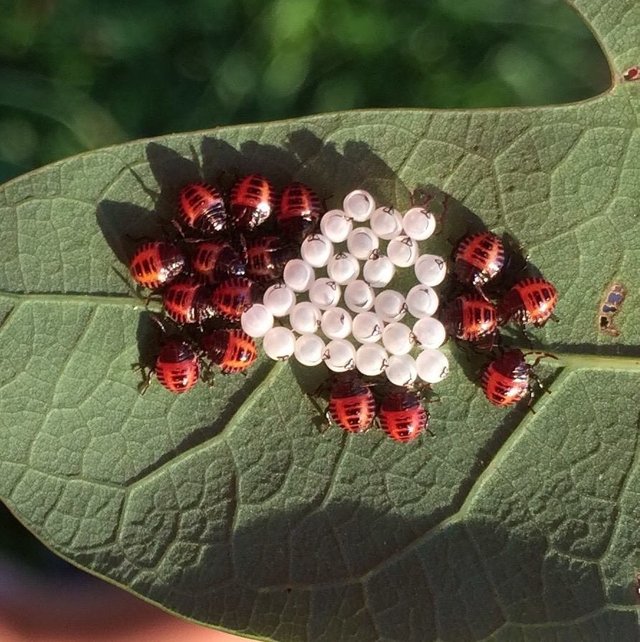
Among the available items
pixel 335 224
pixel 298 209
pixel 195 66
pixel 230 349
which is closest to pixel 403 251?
pixel 335 224

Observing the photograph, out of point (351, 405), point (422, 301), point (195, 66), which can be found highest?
point (195, 66)

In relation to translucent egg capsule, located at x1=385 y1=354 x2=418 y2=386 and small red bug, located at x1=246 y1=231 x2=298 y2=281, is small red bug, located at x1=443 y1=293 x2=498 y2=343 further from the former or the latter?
small red bug, located at x1=246 y1=231 x2=298 y2=281

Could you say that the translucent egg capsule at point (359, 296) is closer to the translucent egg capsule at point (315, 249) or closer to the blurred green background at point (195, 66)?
the translucent egg capsule at point (315, 249)

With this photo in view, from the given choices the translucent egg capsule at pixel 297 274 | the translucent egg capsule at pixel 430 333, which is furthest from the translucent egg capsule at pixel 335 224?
the translucent egg capsule at pixel 430 333

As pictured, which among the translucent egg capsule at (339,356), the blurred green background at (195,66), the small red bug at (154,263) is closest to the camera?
the small red bug at (154,263)

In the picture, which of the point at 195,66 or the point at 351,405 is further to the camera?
the point at 195,66

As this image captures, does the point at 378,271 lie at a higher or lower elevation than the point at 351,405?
higher

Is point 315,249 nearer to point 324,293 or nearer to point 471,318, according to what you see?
point 324,293

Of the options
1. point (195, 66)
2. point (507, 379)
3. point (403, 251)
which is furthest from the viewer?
point (195, 66)

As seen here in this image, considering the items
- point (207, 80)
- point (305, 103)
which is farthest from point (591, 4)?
A: point (207, 80)
